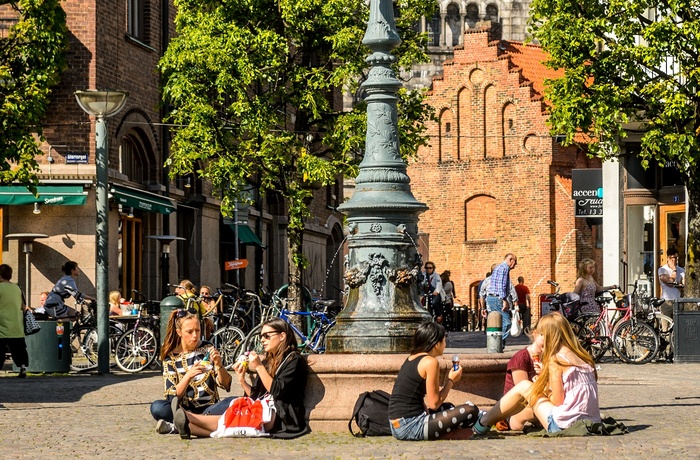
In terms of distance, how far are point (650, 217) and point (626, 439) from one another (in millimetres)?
22836

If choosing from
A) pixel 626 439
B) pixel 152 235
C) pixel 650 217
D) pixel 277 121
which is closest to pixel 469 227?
pixel 650 217

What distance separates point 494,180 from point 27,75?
33625mm

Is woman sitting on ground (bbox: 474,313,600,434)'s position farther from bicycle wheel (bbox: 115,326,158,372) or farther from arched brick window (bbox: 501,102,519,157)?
arched brick window (bbox: 501,102,519,157)

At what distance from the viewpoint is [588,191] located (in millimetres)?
35031

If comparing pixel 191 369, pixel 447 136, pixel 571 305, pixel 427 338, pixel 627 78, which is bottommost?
pixel 191 369

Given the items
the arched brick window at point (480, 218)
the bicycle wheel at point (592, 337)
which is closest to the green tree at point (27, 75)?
the bicycle wheel at point (592, 337)

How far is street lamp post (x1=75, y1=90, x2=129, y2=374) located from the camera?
2066 cm

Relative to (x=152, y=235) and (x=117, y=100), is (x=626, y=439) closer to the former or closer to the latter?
(x=117, y=100)

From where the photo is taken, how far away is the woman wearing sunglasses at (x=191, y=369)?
1161 cm

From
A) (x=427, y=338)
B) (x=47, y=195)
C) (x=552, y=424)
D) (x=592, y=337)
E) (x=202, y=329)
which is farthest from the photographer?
(x=47, y=195)

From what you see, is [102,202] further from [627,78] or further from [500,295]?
[627,78]

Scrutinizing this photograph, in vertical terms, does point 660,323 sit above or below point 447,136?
below

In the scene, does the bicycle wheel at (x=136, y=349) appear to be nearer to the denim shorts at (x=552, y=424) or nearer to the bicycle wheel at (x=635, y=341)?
the bicycle wheel at (x=635, y=341)

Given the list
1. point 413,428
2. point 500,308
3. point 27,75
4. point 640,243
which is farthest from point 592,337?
point 413,428
